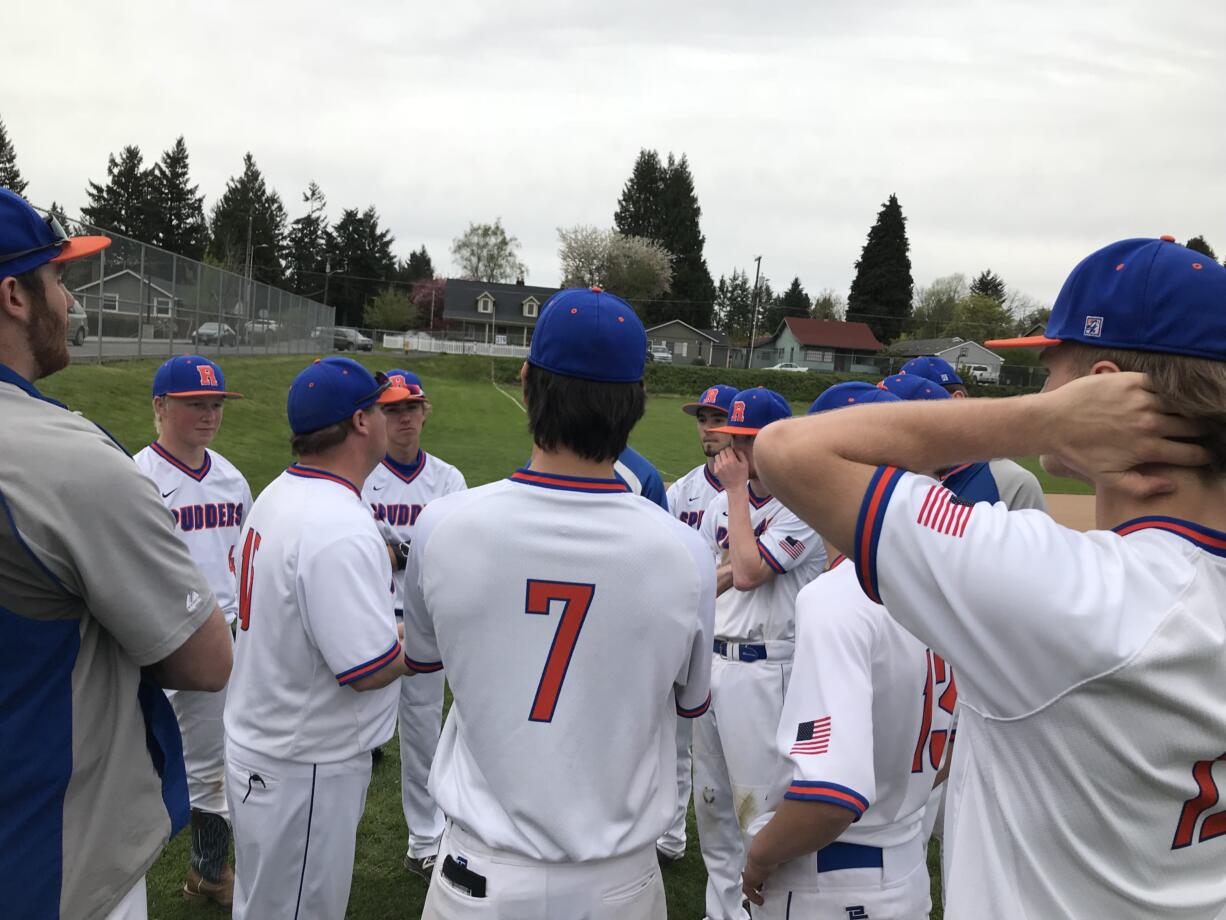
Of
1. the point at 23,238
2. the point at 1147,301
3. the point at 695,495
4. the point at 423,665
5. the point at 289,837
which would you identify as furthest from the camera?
the point at 695,495

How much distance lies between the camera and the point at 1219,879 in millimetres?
1381

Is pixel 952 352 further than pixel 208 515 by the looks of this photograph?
Yes

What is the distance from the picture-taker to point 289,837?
3.11 metres

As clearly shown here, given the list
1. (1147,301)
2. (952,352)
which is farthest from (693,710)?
(952,352)

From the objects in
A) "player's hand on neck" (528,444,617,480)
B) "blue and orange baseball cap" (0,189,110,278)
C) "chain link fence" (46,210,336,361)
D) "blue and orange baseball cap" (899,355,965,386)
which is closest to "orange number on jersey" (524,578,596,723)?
"player's hand on neck" (528,444,617,480)

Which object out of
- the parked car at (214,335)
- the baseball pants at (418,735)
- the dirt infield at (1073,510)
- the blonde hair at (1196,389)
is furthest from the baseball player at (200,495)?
the parked car at (214,335)

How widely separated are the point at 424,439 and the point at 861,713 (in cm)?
1914

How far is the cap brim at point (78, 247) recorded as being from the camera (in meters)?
2.04

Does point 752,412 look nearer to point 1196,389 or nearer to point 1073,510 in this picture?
point 1196,389

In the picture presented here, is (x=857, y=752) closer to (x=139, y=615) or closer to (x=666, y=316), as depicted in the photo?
(x=139, y=615)

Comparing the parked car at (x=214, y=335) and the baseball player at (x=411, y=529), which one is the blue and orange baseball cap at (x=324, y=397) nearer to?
the baseball player at (x=411, y=529)

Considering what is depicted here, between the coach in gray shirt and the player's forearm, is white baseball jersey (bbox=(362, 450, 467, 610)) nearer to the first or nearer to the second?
the coach in gray shirt

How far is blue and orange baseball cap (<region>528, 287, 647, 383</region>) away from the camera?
2201mm

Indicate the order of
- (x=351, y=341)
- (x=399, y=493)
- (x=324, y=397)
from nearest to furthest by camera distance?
1. (x=324, y=397)
2. (x=399, y=493)
3. (x=351, y=341)
